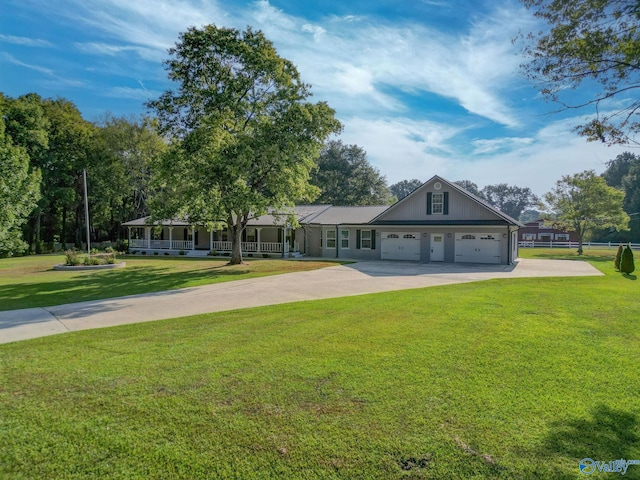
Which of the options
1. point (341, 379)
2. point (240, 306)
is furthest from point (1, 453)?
point (240, 306)

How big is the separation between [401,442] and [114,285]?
1424 cm

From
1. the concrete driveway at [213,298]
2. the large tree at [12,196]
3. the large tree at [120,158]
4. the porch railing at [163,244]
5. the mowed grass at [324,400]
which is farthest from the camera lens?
the large tree at [120,158]

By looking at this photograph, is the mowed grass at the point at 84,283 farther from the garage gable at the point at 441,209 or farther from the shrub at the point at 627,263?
the shrub at the point at 627,263

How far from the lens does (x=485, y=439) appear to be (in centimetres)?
349

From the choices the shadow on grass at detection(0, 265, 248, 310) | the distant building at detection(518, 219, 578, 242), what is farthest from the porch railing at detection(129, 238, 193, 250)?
the distant building at detection(518, 219, 578, 242)

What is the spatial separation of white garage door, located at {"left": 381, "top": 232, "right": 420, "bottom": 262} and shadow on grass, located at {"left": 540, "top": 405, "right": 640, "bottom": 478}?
22.0 metres

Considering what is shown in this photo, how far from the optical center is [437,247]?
25.0m

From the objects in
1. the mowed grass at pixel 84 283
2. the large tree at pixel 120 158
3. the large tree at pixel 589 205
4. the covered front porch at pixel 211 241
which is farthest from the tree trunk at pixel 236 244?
the large tree at pixel 589 205

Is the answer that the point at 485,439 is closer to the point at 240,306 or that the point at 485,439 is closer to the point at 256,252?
the point at 240,306

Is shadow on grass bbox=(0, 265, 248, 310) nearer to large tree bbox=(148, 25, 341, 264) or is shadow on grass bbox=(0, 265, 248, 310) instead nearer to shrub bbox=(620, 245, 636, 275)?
large tree bbox=(148, 25, 341, 264)

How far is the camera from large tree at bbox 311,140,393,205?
47562 mm

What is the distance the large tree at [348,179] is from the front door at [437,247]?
75.3 feet

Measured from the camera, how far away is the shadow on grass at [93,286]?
1140cm

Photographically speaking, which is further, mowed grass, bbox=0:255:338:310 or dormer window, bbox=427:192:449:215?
dormer window, bbox=427:192:449:215
